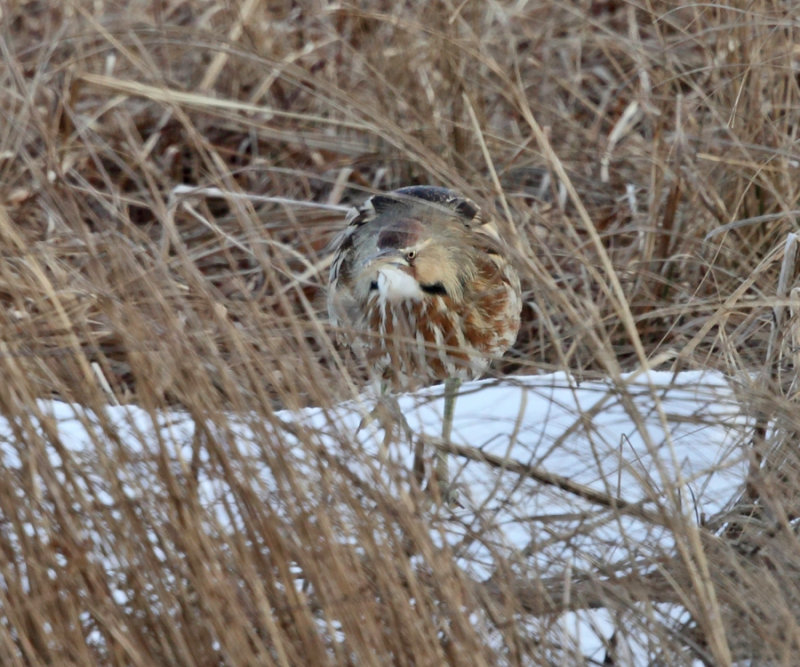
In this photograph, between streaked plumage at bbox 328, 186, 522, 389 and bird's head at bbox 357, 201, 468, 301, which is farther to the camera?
streaked plumage at bbox 328, 186, 522, 389

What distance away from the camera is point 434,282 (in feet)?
7.01

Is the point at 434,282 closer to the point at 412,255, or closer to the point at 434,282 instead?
the point at 434,282

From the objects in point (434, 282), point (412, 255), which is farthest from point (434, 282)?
point (412, 255)

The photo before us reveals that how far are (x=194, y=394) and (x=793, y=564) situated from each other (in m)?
0.53

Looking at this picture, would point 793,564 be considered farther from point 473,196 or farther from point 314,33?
point 314,33

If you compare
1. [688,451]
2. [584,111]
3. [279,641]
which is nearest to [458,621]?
[279,641]

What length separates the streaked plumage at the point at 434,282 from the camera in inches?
81.9

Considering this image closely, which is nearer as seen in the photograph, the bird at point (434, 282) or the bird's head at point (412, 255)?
the bird's head at point (412, 255)

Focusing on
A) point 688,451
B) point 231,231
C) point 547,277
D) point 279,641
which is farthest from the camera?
point 231,231

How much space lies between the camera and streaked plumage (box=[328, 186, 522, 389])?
2.08 metres

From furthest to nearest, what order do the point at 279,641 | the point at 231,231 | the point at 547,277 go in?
1. the point at 231,231
2. the point at 547,277
3. the point at 279,641

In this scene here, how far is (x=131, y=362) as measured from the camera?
1.09m

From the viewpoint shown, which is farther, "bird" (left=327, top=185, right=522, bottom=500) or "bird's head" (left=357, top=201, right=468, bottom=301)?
"bird" (left=327, top=185, right=522, bottom=500)

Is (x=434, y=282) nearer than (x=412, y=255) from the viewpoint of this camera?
No
